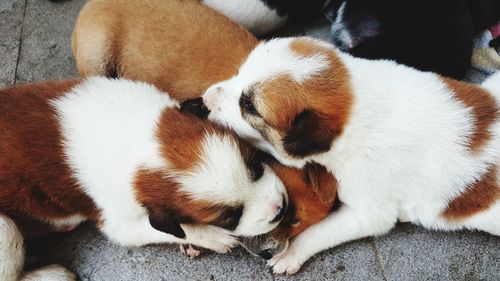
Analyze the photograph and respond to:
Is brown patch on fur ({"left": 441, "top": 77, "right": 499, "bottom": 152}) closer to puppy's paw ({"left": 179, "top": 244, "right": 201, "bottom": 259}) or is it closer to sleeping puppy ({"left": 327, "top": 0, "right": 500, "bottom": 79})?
sleeping puppy ({"left": 327, "top": 0, "right": 500, "bottom": 79})

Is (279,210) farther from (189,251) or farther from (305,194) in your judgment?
(189,251)

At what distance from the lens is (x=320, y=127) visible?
2.76 meters

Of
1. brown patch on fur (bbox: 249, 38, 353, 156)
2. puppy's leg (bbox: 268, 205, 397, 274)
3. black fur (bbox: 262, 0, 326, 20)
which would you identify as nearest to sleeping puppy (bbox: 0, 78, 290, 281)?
brown patch on fur (bbox: 249, 38, 353, 156)

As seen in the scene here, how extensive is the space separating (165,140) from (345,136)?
990 mm

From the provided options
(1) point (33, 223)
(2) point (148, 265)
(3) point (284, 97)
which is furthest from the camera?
(2) point (148, 265)

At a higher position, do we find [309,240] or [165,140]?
[165,140]

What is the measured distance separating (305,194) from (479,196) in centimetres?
101

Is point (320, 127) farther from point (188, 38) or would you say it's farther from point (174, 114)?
point (188, 38)

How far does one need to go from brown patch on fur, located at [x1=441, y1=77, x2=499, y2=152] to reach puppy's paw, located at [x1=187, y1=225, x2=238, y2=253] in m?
1.53

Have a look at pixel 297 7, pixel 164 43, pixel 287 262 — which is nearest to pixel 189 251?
pixel 287 262

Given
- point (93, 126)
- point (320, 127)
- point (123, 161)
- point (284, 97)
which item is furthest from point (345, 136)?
point (93, 126)

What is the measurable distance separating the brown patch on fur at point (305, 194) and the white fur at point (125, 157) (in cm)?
27

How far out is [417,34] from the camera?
3.55 metres

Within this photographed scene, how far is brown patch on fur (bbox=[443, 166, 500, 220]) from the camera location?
2.85 m
